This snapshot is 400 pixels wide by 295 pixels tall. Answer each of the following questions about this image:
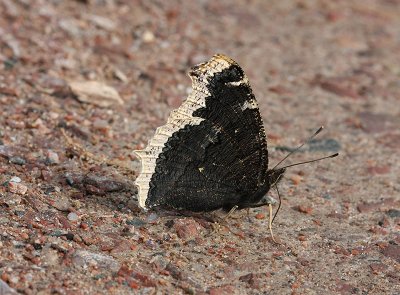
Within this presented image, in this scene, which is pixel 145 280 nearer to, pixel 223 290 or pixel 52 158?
pixel 223 290

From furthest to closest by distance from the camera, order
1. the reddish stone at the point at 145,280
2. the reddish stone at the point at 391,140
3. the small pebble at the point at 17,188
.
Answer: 1. the reddish stone at the point at 391,140
2. the small pebble at the point at 17,188
3. the reddish stone at the point at 145,280

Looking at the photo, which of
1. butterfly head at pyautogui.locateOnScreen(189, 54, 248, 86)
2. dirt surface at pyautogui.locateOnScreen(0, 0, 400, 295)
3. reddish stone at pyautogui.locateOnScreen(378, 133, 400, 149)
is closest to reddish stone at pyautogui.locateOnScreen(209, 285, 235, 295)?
dirt surface at pyautogui.locateOnScreen(0, 0, 400, 295)

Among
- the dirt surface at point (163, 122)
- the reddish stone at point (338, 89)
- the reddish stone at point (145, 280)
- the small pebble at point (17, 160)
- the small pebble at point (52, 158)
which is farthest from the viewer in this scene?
the reddish stone at point (338, 89)

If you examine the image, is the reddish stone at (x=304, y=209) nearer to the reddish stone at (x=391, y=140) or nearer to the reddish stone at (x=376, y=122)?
the reddish stone at (x=391, y=140)


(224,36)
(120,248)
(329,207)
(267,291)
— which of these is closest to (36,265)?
(120,248)

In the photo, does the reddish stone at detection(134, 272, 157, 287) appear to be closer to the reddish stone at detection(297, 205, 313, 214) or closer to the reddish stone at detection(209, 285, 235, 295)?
the reddish stone at detection(209, 285, 235, 295)

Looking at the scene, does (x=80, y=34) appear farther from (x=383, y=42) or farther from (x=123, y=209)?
(x=383, y=42)

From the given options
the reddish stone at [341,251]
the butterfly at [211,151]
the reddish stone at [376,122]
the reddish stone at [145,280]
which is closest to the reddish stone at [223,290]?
the reddish stone at [145,280]
